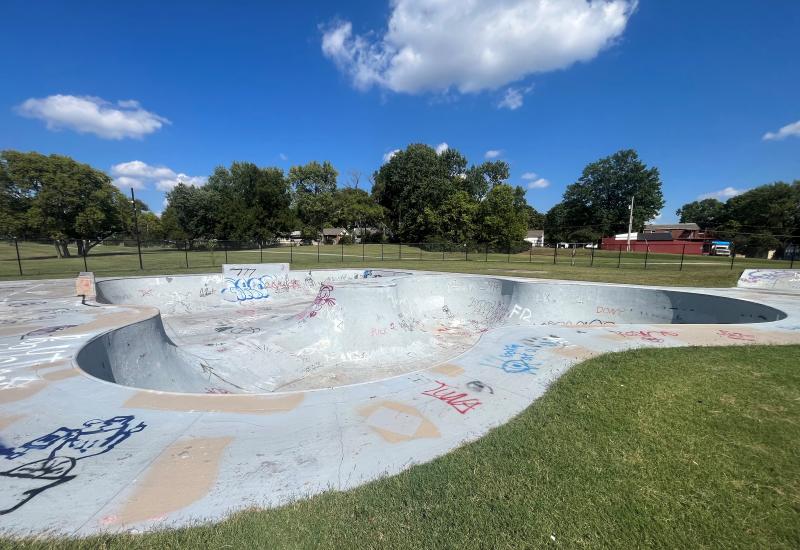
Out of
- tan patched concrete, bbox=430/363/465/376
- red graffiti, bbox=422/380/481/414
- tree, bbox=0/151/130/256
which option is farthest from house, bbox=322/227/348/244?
red graffiti, bbox=422/380/481/414

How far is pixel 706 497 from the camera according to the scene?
8.21 feet

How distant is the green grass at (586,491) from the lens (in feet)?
7.04

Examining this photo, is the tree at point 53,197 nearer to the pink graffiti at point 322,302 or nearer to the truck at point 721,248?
the pink graffiti at point 322,302

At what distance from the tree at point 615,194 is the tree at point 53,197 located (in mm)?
79387

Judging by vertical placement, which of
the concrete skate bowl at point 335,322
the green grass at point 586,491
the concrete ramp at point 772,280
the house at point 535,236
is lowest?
the concrete skate bowl at point 335,322

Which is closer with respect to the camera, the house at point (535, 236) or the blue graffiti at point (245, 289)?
the blue graffiti at point (245, 289)

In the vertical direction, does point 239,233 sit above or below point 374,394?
above

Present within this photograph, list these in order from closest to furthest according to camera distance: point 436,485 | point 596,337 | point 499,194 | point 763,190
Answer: point 436,485, point 596,337, point 499,194, point 763,190

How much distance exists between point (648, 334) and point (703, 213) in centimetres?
11065

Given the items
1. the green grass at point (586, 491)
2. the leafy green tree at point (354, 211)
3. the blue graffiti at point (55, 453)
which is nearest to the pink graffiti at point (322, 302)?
the blue graffiti at point (55, 453)

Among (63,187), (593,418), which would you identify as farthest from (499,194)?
(63,187)

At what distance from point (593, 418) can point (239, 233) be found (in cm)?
5329

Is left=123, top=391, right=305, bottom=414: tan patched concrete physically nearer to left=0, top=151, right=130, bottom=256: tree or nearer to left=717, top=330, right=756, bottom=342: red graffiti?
left=717, top=330, right=756, bottom=342: red graffiti

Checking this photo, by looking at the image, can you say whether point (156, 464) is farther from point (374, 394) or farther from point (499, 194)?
point (499, 194)
